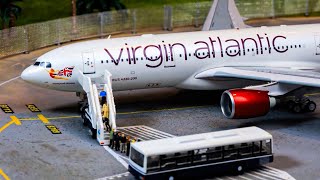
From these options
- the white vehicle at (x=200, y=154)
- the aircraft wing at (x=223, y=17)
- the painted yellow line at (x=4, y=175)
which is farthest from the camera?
the aircraft wing at (x=223, y=17)

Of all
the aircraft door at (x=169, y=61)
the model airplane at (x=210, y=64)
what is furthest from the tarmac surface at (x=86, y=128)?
the aircraft door at (x=169, y=61)

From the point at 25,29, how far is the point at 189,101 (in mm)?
16656

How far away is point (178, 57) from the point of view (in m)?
40.2

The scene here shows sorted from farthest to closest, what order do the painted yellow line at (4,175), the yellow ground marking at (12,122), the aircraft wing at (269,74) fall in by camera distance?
the yellow ground marking at (12,122) → the aircraft wing at (269,74) → the painted yellow line at (4,175)

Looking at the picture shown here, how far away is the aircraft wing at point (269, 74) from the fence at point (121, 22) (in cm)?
1835

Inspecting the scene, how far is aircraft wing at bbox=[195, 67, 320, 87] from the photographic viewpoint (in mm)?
37062

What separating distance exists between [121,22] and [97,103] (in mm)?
24756

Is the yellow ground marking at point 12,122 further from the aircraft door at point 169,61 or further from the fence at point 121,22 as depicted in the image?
the fence at point 121,22

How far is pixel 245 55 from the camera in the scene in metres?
41.5

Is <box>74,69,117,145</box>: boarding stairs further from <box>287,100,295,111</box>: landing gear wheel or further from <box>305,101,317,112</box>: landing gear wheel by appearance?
<box>305,101,317,112</box>: landing gear wheel

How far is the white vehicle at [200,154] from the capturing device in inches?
1171

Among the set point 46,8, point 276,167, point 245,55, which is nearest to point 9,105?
point 245,55

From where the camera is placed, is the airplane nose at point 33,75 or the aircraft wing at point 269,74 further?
the airplane nose at point 33,75

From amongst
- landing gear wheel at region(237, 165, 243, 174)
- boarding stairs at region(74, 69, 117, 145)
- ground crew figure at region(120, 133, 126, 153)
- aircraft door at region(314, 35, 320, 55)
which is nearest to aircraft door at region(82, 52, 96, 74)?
boarding stairs at region(74, 69, 117, 145)
